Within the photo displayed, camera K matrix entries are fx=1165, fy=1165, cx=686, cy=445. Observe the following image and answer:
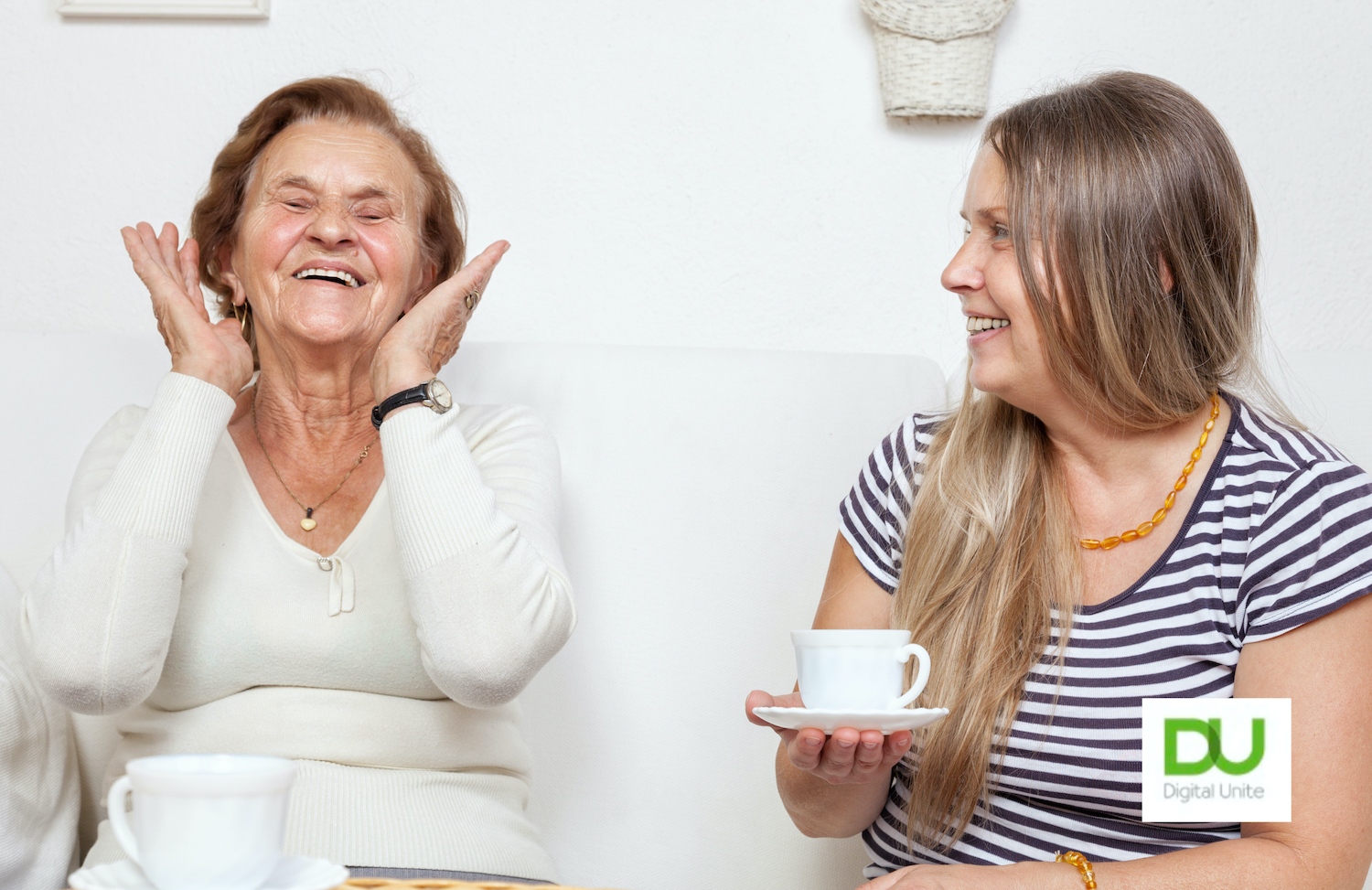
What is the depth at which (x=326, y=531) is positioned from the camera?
1.37 meters

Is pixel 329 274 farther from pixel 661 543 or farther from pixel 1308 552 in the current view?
pixel 1308 552

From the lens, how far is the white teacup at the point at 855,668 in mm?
859

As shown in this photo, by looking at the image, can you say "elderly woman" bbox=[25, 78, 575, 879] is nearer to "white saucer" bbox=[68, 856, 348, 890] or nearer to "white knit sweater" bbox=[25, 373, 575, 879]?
"white knit sweater" bbox=[25, 373, 575, 879]

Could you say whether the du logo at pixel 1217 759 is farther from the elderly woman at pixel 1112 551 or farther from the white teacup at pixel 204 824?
the white teacup at pixel 204 824

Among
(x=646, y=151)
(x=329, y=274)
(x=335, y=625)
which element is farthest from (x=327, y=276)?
(x=646, y=151)

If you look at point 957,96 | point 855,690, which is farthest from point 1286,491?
A: point 957,96

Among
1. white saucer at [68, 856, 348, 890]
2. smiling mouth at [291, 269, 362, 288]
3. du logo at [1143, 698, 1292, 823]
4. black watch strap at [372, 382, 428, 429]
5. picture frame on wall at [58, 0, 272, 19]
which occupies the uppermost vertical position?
picture frame on wall at [58, 0, 272, 19]

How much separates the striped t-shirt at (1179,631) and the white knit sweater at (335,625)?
0.49m

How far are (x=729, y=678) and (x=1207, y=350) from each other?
0.70 meters

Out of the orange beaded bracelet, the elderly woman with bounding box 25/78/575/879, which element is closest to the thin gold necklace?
the elderly woman with bounding box 25/78/575/879

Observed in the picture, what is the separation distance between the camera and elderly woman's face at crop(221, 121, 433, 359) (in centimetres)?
141

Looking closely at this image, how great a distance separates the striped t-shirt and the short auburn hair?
1.00 meters

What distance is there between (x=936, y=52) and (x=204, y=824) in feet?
5.09

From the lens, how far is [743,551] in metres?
1.54
